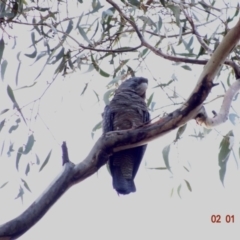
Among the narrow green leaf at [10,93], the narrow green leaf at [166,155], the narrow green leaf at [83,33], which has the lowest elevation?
the narrow green leaf at [166,155]

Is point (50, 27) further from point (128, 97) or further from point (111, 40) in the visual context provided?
point (128, 97)

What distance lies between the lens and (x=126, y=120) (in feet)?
8.51

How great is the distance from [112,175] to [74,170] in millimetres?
787

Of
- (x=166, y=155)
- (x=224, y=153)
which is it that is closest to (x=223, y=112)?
(x=224, y=153)

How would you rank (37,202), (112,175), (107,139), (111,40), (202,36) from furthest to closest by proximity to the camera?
(112,175)
(111,40)
(202,36)
(107,139)
(37,202)

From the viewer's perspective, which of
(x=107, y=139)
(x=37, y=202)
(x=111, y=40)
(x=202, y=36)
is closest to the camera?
(x=37, y=202)

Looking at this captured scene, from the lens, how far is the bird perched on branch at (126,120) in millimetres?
2494

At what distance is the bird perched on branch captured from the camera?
98.2 inches

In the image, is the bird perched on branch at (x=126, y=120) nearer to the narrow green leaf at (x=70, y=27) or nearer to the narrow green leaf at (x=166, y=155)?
the narrow green leaf at (x=166, y=155)

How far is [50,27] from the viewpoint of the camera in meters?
2.17

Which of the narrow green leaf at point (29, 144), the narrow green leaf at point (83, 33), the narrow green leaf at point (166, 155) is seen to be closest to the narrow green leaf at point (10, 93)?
the narrow green leaf at point (29, 144)

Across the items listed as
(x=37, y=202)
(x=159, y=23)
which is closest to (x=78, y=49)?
(x=159, y=23)

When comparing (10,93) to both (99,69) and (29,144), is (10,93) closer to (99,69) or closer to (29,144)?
(29,144)

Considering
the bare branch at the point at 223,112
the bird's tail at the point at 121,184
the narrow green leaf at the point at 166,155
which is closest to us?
the bare branch at the point at 223,112
